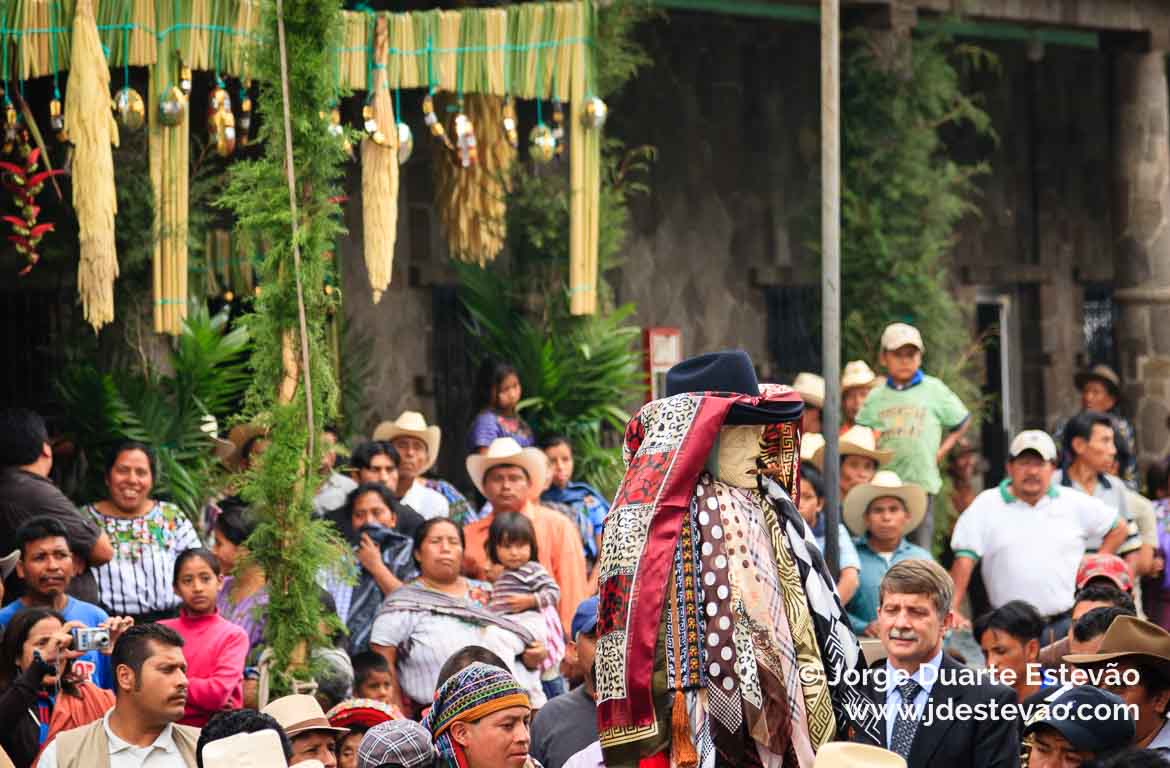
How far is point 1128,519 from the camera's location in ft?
34.3

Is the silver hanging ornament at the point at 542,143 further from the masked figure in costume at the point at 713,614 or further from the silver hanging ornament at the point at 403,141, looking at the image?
the masked figure in costume at the point at 713,614

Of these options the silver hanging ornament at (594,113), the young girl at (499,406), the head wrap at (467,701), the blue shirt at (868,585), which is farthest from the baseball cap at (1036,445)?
the head wrap at (467,701)

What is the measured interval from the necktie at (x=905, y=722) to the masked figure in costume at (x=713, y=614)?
8cm

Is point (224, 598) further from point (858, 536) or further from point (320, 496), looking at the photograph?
point (858, 536)

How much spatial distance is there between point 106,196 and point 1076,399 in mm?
10504

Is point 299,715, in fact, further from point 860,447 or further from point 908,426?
point 908,426

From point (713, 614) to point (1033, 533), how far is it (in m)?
4.55

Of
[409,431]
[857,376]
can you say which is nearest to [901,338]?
[857,376]

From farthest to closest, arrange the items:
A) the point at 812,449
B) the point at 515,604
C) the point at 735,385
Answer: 1. the point at 812,449
2. the point at 515,604
3. the point at 735,385

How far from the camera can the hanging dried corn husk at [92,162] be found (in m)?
9.29

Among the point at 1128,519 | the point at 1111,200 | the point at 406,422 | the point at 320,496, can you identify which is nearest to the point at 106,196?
the point at 320,496

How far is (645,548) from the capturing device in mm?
5730

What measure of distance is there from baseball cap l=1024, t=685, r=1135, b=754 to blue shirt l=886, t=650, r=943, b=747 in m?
0.32

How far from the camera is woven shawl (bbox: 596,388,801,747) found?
568 centimetres
